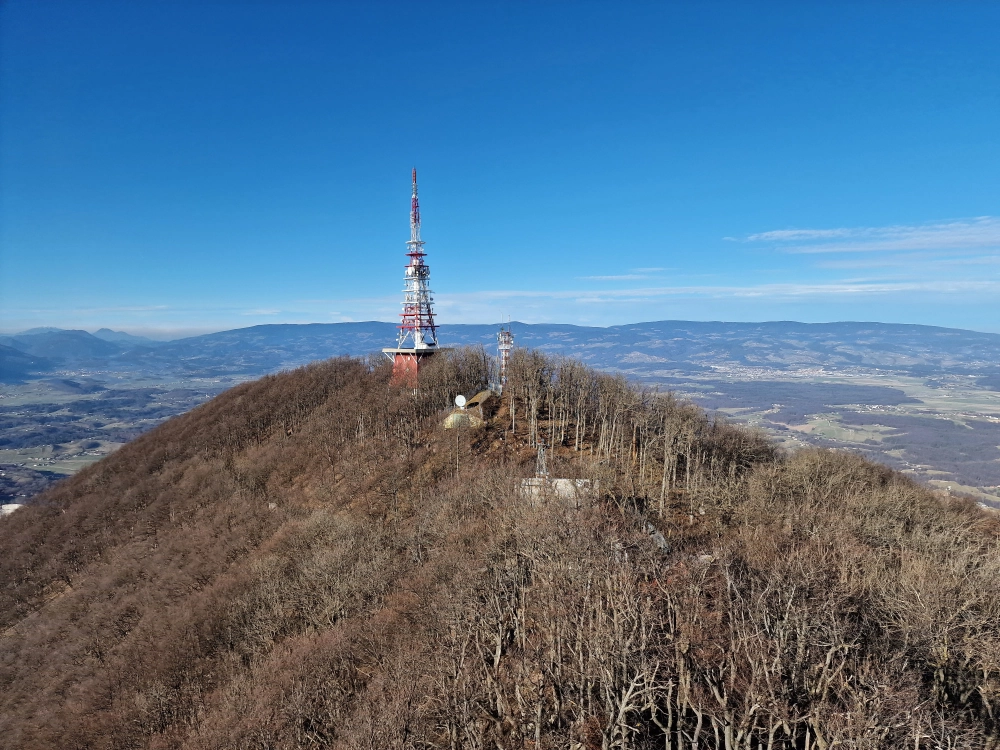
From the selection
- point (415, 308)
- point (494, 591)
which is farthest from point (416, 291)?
point (494, 591)

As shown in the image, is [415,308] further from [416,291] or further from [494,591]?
[494,591]

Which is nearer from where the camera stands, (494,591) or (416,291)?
(494,591)

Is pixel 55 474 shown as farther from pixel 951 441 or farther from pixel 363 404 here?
pixel 951 441

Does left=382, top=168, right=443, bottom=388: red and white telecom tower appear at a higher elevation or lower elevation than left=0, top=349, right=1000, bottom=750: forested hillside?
higher

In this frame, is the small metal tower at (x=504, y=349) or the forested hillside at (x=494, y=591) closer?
the forested hillside at (x=494, y=591)

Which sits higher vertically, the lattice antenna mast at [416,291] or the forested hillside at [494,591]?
the lattice antenna mast at [416,291]

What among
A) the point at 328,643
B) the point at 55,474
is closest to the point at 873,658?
the point at 328,643

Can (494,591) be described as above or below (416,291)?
below

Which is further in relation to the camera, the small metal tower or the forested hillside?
the small metal tower
